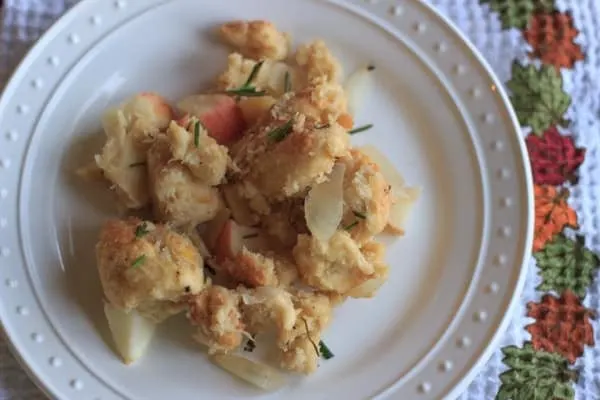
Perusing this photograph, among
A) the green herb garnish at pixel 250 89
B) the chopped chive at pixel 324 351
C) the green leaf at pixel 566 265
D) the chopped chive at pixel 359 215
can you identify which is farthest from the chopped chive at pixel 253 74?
the green leaf at pixel 566 265

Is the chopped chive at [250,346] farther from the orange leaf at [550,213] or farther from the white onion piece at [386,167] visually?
the orange leaf at [550,213]

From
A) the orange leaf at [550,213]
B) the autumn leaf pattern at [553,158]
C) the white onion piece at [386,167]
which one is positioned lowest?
the white onion piece at [386,167]

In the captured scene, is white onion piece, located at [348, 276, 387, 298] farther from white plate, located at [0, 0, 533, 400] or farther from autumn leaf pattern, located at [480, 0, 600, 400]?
autumn leaf pattern, located at [480, 0, 600, 400]

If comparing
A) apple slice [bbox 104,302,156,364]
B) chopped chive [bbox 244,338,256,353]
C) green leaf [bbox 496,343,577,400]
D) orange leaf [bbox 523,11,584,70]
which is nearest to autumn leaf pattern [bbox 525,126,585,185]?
orange leaf [bbox 523,11,584,70]

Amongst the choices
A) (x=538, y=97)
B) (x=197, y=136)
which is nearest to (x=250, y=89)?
(x=197, y=136)

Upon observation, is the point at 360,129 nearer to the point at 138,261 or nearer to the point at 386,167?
the point at 386,167

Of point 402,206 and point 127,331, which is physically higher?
point 402,206

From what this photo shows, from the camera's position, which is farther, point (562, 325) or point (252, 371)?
point (562, 325)
